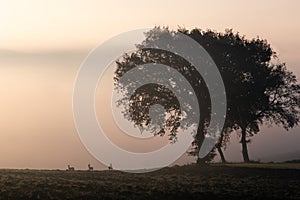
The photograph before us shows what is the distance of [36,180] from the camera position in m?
56.3

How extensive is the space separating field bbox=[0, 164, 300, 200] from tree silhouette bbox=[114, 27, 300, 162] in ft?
53.7

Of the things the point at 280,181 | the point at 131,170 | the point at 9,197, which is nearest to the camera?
the point at 9,197

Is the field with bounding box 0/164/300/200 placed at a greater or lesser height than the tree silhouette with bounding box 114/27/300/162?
lesser

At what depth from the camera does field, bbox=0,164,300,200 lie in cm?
4816

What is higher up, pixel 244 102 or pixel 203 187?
pixel 244 102

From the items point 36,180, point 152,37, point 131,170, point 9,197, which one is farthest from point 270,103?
point 9,197

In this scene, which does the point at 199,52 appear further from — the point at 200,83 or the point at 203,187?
the point at 203,187

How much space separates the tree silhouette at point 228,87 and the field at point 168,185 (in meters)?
16.4

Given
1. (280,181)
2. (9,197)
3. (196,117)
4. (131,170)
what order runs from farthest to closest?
(196,117) → (131,170) → (280,181) → (9,197)

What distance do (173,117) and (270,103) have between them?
14.3 m

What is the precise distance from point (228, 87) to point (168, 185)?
33840 mm

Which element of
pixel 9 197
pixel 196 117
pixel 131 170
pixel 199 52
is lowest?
pixel 9 197

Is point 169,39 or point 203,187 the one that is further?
point 169,39

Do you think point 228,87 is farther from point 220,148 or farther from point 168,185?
point 168,185
